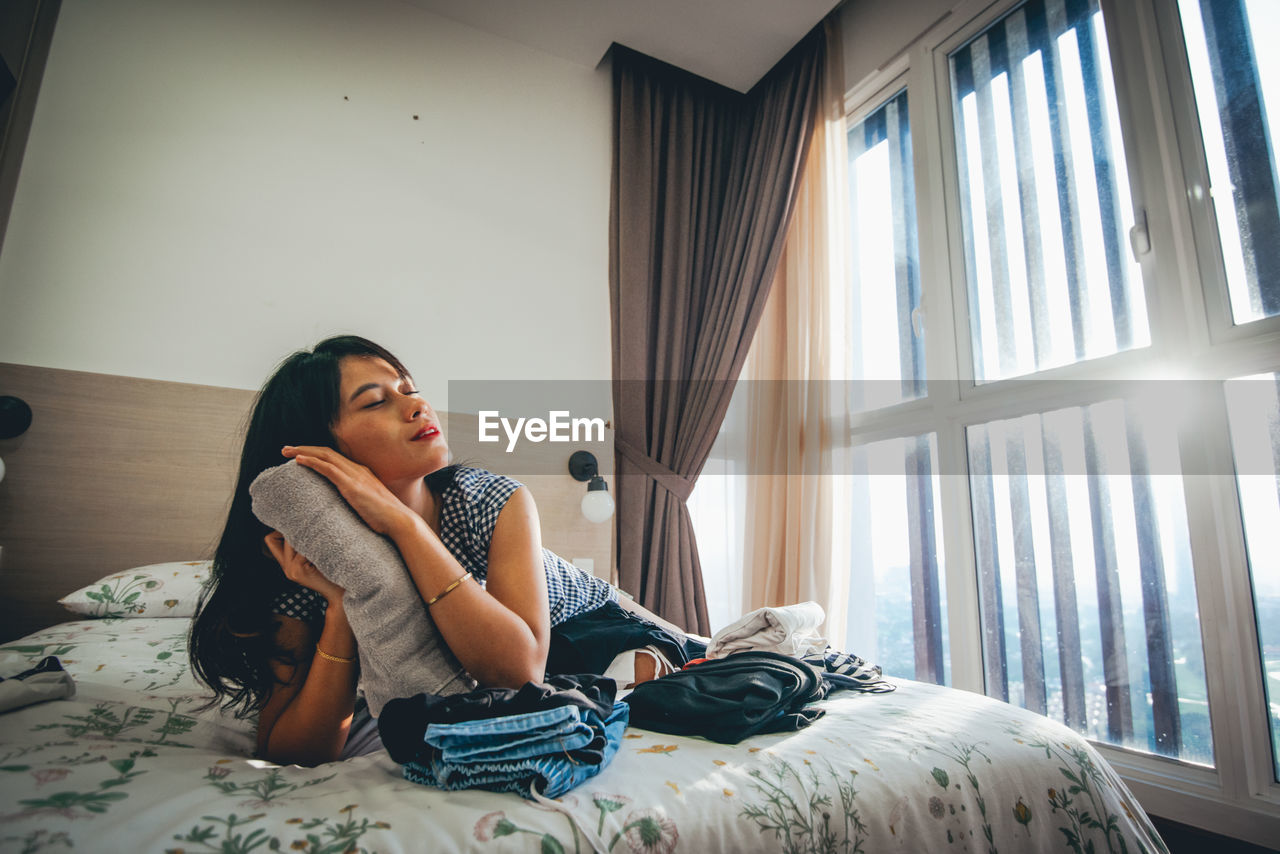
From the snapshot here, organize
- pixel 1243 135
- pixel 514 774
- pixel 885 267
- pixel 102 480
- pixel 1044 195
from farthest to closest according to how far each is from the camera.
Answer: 1. pixel 885 267
2. pixel 1044 195
3. pixel 102 480
4. pixel 1243 135
5. pixel 514 774

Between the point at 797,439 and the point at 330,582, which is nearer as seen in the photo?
the point at 330,582

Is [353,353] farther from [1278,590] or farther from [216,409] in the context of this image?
[1278,590]

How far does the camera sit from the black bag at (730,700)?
0.97 meters

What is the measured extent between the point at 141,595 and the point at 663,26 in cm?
274

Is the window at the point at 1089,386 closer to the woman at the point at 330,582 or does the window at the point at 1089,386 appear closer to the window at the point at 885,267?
the window at the point at 885,267

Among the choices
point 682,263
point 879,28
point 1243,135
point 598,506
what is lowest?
point 598,506

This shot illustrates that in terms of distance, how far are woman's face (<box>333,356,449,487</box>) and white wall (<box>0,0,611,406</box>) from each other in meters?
1.37

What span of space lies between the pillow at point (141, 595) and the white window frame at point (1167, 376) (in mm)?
2333

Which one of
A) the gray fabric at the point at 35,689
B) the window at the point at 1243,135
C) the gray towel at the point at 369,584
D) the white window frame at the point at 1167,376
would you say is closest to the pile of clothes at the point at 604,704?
the gray towel at the point at 369,584

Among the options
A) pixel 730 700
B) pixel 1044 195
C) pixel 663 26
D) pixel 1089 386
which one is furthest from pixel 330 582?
pixel 663 26

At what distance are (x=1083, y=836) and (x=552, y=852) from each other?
0.77 metres

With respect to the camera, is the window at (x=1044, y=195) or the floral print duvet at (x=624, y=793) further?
the window at (x=1044, y=195)

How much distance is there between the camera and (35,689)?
0.94 metres

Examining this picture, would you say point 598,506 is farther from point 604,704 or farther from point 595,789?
point 595,789
